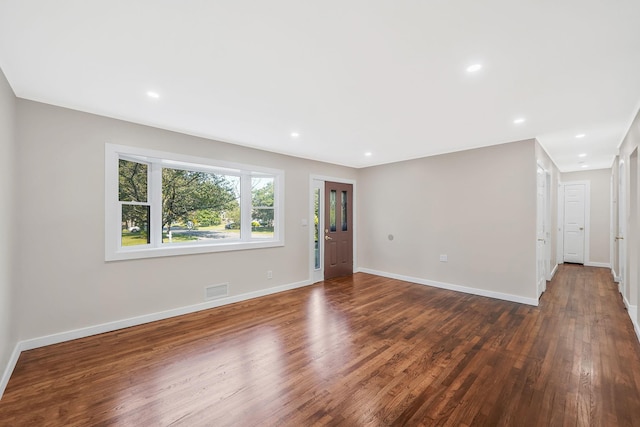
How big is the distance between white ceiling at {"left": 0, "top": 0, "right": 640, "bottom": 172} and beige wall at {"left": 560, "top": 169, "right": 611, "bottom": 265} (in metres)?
4.55

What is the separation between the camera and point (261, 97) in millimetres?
2596

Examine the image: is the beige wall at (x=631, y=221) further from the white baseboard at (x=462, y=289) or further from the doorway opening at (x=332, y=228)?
the doorway opening at (x=332, y=228)

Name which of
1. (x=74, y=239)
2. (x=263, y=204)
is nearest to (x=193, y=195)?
(x=263, y=204)

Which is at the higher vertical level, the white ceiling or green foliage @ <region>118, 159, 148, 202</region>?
the white ceiling

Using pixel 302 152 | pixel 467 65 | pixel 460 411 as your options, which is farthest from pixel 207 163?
pixel 460 411

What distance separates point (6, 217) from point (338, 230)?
4.85 metres

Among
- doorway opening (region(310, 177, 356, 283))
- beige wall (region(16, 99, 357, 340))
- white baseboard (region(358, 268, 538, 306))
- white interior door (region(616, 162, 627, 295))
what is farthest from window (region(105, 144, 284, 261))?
white interior door (region(616, 162, 627, 295))

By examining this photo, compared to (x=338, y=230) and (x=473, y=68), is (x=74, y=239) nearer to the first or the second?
(x=473, y=68)

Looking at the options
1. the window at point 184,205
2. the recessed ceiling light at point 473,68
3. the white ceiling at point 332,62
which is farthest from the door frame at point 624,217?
the window at point 184,205

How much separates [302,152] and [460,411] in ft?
13.5

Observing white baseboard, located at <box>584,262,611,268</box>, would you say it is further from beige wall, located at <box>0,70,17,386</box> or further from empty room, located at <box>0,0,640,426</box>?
beige wall, located at <box>0,70,17,386</box>

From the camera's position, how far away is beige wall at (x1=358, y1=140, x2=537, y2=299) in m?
4.03

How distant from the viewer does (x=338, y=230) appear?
5.95 m

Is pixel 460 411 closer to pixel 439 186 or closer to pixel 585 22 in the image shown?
pixel 585 22
